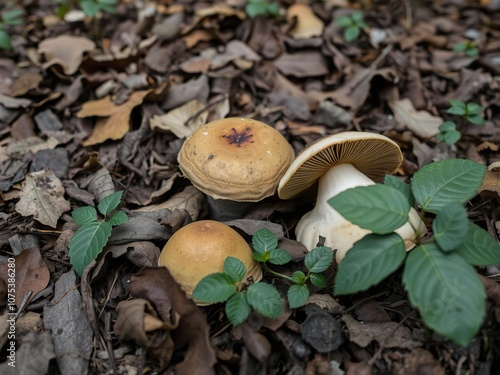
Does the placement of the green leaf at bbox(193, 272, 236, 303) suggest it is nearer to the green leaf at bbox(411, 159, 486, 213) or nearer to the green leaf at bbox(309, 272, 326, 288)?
the green leaf at bbox(309, 272, 326, 288)

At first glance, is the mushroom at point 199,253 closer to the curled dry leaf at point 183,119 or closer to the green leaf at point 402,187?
the green leaf at point 402,187

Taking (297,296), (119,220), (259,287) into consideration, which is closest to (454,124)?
(297,296)

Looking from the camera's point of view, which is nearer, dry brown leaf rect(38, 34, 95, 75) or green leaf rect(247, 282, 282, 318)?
green leaf rect(247, 282, 282, 318)

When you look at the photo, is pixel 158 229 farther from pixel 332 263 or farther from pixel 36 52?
pixel 36 52

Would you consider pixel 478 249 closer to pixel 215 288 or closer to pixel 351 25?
pixel 215 288

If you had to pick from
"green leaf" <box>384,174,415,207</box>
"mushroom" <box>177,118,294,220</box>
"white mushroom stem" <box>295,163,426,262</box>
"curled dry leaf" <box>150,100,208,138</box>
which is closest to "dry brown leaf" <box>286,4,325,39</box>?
"curled dry leaf" <box>150,100,208,138</box>

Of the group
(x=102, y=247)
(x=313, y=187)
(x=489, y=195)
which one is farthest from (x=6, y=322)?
(x=489, y=195)

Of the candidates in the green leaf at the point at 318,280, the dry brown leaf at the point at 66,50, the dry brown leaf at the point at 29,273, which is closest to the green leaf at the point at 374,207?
the green leaf at the point at 318,280
